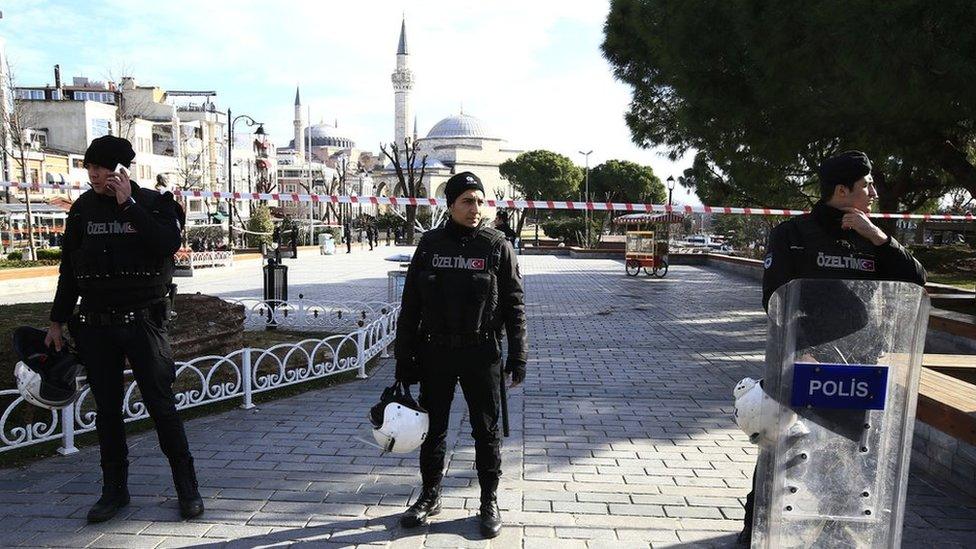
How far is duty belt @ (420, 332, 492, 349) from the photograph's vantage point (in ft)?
10.8

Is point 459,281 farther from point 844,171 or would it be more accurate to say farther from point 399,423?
point 844,171

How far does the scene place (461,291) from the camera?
3.26 meters

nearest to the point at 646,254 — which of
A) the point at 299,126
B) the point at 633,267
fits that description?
the point at 633,267

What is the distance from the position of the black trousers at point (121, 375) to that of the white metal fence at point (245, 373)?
3.19ft

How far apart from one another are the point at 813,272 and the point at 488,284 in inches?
56.2

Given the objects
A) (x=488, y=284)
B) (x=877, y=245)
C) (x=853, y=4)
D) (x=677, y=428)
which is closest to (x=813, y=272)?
(x=877, y=245)

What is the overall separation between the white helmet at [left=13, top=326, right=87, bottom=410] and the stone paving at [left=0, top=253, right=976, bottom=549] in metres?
0.58

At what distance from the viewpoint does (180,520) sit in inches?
138

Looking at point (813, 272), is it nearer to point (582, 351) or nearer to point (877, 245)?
point (877, 245)

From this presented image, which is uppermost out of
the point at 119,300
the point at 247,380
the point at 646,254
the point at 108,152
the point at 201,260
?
the point at 108,152

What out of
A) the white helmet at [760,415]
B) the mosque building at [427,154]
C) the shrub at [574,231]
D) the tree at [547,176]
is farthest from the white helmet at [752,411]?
the mosque building at [427,154]

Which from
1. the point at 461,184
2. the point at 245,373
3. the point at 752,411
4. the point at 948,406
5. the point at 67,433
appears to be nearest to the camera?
the point at 752,411

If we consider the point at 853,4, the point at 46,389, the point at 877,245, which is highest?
the point at 853,4

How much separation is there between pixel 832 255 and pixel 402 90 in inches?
3628
